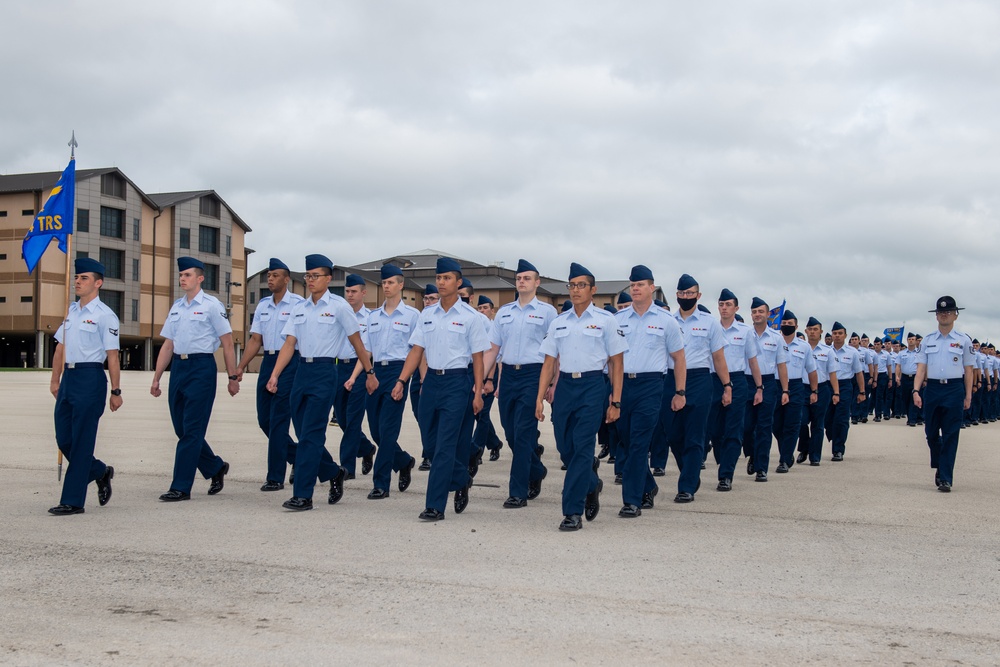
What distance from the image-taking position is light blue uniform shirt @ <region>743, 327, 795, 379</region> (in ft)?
42.4

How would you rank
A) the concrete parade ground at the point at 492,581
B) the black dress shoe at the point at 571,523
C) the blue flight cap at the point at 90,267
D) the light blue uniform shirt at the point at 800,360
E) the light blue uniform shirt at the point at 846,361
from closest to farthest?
the concrete parade ground at the point at 492,581 → the black dress shoe at the point at 571,523 → the blue flight cap at the point at 90,267 → the light blue uniform shirt at the point at 800,360 → the light blue uniform shirt at the point at 846,361

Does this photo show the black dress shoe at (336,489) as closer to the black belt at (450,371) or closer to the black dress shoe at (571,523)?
the black belt at (450,371)

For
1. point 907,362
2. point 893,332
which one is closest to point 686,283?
point 907,362

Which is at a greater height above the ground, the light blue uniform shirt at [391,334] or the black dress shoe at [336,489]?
the light blue uniform shirt at [391,334]

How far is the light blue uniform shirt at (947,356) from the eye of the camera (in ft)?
36.8

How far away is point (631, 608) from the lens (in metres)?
5.32

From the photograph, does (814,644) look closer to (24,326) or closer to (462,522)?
(462,522)

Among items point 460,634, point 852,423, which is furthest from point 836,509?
point 852,423

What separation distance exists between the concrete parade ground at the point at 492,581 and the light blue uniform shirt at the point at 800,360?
407cm

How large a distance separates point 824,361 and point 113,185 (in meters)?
61.3

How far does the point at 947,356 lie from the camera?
11.3 metres

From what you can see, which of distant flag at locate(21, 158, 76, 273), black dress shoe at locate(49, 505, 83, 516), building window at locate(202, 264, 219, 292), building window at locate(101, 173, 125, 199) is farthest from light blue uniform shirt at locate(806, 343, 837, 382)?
building window at locate(202, 264, 219, 292)

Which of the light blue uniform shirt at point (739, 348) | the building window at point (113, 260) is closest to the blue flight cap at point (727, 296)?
the light blue uniform shirt at point (739, 348)

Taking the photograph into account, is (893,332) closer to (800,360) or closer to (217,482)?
(800,360)
